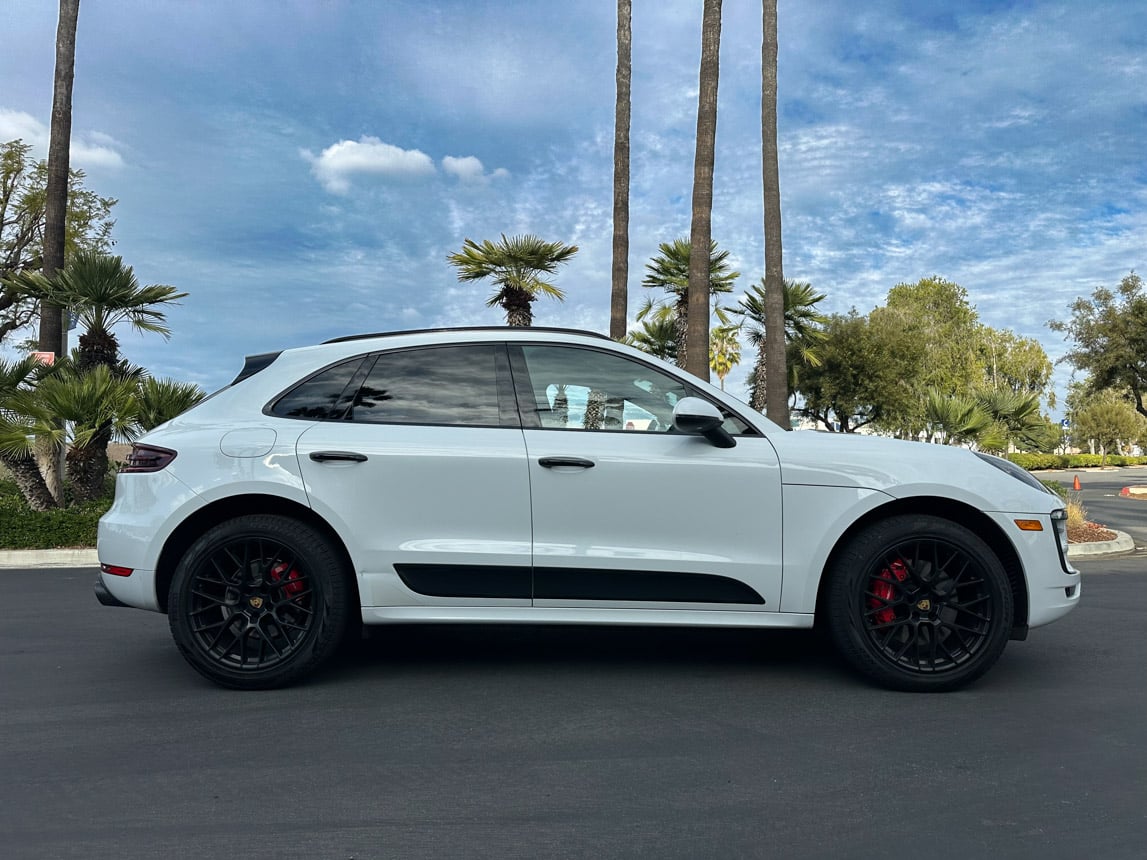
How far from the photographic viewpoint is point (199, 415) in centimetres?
483

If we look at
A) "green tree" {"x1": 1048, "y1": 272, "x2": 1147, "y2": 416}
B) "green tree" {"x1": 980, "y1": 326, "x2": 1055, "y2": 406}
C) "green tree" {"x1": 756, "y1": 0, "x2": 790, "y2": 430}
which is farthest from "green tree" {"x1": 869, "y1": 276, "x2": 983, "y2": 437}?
"green tree" {"x1": 756, "y1": 0, "x2": 790, "y2": 430}

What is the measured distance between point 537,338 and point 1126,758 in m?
3.26

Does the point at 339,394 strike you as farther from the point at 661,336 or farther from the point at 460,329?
the point at 661,336

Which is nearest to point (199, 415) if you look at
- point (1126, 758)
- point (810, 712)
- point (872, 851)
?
point (810, 712)

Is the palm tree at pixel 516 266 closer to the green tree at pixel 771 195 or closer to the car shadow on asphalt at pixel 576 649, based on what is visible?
the green tree at pixel 771 195

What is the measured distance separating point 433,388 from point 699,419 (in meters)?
1.41

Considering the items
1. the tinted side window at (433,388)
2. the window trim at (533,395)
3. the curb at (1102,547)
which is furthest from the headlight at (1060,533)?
the curb at (1102,547)

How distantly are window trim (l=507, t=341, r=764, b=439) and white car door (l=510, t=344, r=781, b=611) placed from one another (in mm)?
93

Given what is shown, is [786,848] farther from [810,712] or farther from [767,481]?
[767,481]

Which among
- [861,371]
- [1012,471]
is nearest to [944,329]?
[861,371]

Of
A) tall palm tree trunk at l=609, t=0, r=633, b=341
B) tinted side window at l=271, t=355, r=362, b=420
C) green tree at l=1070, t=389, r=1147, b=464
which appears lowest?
tinted side window at l=271, t=355, r=362, b=420

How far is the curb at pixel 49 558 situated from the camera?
11.0 m

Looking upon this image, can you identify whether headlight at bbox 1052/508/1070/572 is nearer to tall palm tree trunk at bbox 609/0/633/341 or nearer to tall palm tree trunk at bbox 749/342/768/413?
tall palm tree trunk at bbox 609/0/633/341

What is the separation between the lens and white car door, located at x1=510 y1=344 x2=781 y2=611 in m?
4.50
